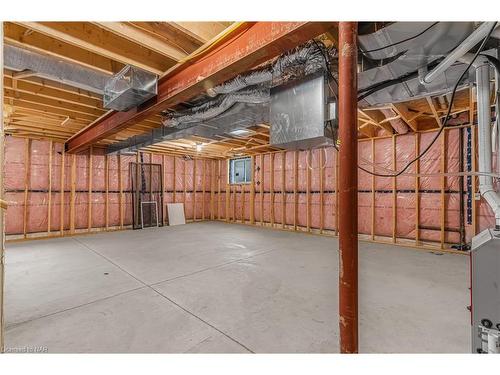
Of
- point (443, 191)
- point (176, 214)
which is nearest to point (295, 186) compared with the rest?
point (443, 191)

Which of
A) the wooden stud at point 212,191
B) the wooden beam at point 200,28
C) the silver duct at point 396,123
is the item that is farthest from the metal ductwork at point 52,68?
the wooden stud at point 212,191

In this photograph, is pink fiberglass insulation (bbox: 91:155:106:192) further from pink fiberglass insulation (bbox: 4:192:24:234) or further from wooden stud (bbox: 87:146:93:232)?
pink fiberglass insulation (bbox: 4:192:24:234)

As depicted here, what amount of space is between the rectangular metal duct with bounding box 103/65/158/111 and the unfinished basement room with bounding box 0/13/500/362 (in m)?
0.02

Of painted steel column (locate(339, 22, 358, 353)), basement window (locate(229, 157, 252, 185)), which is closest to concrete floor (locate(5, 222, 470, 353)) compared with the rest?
painted steel column (locate(339, 22, 358, 353))

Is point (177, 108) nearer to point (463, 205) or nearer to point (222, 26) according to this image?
point (222, 26)

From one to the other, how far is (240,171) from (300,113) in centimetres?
657

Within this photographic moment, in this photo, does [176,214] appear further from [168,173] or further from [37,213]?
[37,213]

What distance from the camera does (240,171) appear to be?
27.5ft

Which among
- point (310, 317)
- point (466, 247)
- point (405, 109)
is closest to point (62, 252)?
point (310, 317)

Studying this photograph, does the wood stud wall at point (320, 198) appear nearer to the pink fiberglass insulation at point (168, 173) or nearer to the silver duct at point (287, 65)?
the pink fiberglass insulation at point (168, 173)

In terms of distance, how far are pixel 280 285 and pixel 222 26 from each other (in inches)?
102

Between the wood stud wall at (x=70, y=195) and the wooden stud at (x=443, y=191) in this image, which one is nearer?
the wooden stud at (x=443, y=191)

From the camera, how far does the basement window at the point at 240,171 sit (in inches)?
315
